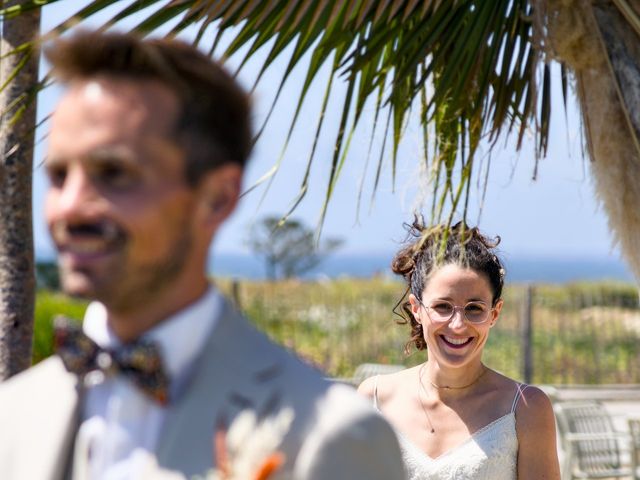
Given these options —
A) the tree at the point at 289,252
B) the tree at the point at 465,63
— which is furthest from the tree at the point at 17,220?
the tree at the point at 289,252

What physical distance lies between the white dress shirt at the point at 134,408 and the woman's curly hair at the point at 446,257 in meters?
1.70

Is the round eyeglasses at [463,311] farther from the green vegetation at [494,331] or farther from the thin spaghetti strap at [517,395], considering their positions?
the green vegetation at [494,331]

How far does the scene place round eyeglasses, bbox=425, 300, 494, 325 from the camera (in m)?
3.04

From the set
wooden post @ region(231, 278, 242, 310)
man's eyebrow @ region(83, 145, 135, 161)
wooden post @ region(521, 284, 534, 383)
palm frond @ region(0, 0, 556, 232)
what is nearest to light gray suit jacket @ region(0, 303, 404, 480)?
man's eyebrow @ region(83, 145, 135, 161)

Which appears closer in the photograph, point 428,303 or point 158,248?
point 158,248

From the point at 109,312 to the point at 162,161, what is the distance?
20cm

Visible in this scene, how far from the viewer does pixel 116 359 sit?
1.32m

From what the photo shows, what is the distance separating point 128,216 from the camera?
49.1 inches

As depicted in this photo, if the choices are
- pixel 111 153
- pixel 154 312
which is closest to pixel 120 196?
pixel 111 153

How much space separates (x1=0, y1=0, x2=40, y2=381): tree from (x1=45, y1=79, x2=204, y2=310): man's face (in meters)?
1.96

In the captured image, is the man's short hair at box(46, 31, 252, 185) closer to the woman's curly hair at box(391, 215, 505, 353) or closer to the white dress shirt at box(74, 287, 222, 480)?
the white dress shirt at box(74, 287, 222, 480)

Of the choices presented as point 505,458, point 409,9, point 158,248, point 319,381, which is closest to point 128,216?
point 158,248

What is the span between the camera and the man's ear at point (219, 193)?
4.30 feet

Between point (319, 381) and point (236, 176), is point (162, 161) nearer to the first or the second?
point (236, 176)
